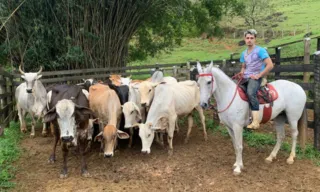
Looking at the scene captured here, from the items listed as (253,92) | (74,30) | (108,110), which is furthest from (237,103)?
(74,30)

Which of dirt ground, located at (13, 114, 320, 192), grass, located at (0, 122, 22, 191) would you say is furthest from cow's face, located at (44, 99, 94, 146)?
grass, located at (0, 122, 22, 191)

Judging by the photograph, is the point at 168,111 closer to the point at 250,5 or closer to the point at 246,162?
the point at 246,162

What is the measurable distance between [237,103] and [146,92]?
2167 millimetres

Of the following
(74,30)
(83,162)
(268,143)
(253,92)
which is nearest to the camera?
(253,92)

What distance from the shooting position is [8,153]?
6.66 metres

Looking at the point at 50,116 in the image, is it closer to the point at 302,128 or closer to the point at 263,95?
the point at 263,95

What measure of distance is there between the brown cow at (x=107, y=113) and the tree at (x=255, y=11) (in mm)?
34578

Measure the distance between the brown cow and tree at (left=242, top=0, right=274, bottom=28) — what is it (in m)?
34.6

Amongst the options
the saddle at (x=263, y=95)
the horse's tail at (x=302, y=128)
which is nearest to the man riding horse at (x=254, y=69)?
the saddle at (x=263, y=95)

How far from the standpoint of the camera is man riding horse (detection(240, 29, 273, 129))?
534 cm

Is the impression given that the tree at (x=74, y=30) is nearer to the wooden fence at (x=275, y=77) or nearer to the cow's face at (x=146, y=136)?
the wooden fence at (x=275, y=77)

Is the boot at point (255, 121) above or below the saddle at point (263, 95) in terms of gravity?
below

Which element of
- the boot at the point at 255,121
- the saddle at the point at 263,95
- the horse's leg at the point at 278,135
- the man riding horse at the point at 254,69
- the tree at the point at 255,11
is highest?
the tree at the point at 255,11

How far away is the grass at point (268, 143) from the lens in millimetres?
6037
